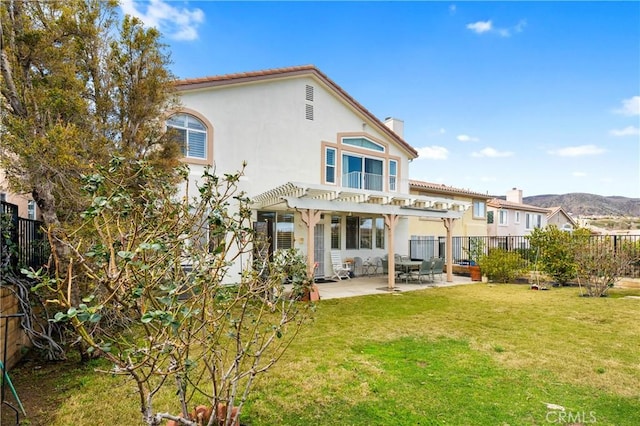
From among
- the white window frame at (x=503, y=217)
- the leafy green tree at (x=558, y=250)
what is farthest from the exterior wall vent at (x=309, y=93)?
the white window frame at (x=503, y=217)

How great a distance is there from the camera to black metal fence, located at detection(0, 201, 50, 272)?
460 cm

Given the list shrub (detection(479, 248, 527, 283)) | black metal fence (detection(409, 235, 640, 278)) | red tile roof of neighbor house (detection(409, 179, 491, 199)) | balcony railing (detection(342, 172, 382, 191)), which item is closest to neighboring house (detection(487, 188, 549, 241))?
red tile roof of neighbor house (detection(409, 179, 491, 199))

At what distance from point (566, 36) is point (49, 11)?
15986 mm

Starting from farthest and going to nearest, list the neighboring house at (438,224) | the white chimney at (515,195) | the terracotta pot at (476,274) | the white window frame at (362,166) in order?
the white chimney at (515,195)
the neighboring house at (438,224)
the white window frame at (362,166)
the terracotta pot at (476,274)

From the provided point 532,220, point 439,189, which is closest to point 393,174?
point 439,189

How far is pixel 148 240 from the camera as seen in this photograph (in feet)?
7.98

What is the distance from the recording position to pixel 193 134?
11.2 metres

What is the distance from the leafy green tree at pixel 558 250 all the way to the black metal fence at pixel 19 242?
1496cm

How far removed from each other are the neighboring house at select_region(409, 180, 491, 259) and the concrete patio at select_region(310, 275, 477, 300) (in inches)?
177

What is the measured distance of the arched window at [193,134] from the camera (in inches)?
433

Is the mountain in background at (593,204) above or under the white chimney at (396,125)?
under

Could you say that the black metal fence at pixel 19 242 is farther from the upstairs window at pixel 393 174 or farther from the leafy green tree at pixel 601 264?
the leafy green tree at pixel 601 264

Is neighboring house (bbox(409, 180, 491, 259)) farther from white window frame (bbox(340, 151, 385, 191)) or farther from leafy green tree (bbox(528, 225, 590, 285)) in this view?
leafy green tree (bbox(528, 225, 590, 285))

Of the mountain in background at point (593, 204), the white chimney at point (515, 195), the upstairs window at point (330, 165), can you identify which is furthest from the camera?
the mountain in background at point (593, 204)
